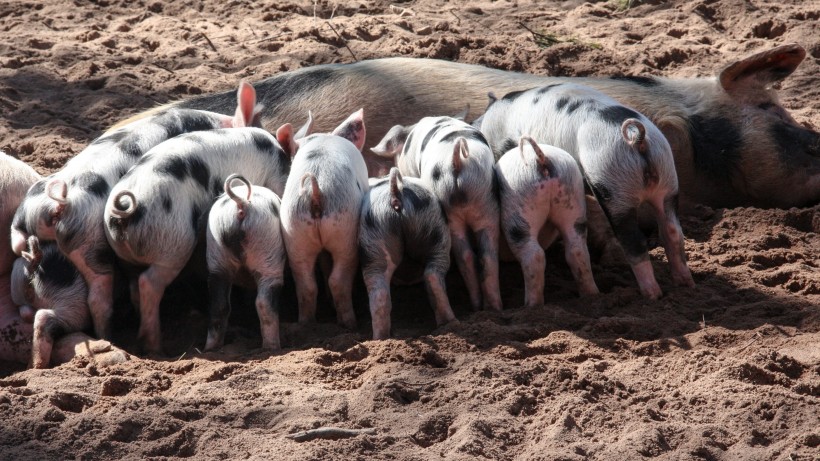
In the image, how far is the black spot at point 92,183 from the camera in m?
4.16

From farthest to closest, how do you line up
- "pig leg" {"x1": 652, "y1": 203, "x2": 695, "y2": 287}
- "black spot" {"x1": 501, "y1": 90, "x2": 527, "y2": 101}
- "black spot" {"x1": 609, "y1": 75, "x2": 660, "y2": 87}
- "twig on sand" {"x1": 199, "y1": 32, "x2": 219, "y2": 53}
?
"twig on sand" {"x1": 199, "y1": 32, "x2": 219, "y2": 53} < "black spot" {"x1": 609, "y1": 75, "x2": 660, "y2": 87} < "black spot" {"x1": 501, "y1": 90, "x2": 527, "y2": 101} < "pig leg" {"x1": 652, "y1": 203, "x2": 695, "y2": 287}

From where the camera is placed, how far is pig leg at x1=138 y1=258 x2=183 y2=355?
4066 millimetres

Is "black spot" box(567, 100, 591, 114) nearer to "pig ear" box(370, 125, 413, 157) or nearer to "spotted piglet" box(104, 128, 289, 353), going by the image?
"pig ear" box(370, 125, 413, 157)

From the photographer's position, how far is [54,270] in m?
4.10

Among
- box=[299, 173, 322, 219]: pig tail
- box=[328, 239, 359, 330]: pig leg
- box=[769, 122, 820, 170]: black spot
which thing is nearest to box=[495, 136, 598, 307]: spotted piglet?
box=[328, 239, 359, 330]: pig leg

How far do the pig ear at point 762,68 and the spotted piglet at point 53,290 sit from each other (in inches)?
128

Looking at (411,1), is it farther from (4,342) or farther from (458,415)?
(458,415)

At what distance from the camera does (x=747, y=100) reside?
18.0ft

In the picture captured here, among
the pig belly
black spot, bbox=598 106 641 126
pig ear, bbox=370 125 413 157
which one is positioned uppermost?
black spot, bbox=598 106 641 126

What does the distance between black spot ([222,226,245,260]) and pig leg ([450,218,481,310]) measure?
807 millimetres

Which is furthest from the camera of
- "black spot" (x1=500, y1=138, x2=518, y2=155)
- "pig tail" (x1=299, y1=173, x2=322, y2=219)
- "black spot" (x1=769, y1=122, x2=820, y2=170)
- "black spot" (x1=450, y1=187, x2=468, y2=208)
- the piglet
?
"black spot" (x1=769, y1=122, x2=820, y2=170)

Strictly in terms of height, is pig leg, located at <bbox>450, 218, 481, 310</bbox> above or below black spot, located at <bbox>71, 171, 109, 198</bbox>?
below

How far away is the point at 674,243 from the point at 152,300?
6.65 feet

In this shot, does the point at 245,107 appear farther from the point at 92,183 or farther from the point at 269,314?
the point at 269,314
